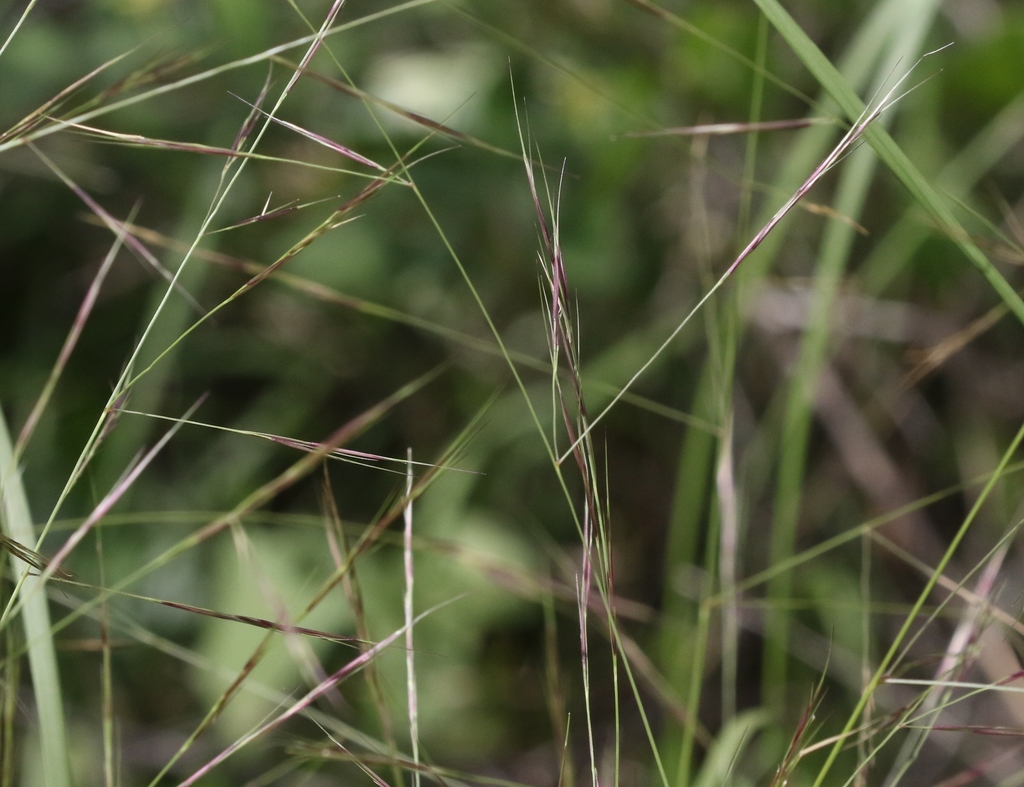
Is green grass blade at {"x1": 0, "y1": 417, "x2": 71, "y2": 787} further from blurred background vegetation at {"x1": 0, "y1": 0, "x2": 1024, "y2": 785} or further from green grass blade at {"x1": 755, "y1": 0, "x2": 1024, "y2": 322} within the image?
green grass blade at {"x1": 755, "y1": 0, "x2": 1024, "y2": 322}

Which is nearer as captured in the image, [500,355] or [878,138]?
[878,138]

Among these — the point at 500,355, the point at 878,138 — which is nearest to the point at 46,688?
the point at 878,138

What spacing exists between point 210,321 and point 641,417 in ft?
2.00

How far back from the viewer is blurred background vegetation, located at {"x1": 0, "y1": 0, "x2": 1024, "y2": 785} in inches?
42.3

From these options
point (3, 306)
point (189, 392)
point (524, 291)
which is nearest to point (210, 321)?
point (189, 392)

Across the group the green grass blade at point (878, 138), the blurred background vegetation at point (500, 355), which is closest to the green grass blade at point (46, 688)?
the blurred background vegetation at point (500, 355)

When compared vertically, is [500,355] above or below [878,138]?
below

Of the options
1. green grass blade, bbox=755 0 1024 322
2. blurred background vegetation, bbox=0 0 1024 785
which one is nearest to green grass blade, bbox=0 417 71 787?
blurred background vegetation, bbox=0 0 1024 785

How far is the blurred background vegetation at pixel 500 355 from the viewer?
1.08m

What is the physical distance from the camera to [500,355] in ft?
4.14

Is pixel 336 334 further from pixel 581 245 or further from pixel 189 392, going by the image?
pixel 581 245

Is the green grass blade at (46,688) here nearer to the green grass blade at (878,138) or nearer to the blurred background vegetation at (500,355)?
the blurred background vegetation at (500,355)

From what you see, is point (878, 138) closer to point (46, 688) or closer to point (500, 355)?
point (46, 688)

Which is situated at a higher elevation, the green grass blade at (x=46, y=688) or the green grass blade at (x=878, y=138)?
the green grass blade at (x=878, y=138)
